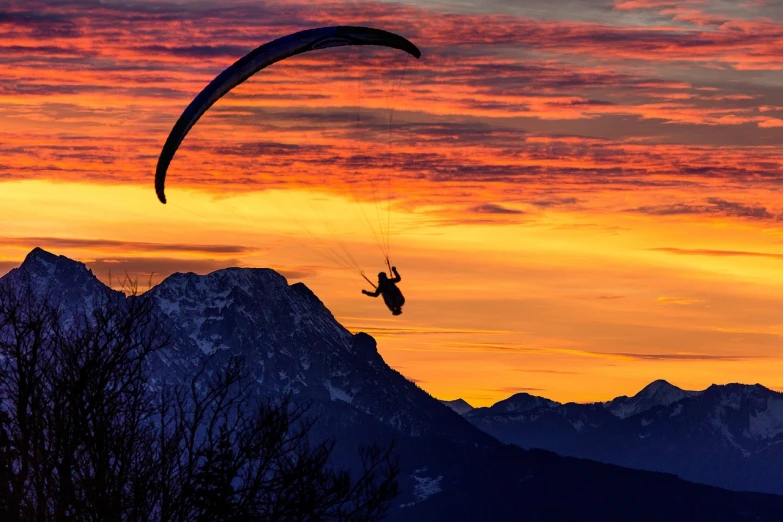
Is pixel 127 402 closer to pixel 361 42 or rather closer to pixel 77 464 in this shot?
pixel 77 464

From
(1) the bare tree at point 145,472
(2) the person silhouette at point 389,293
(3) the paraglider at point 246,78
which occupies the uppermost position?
(3) the paraglider at point 246,78

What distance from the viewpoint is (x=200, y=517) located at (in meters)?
28.7

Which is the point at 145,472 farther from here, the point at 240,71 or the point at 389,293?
the point at 240,71

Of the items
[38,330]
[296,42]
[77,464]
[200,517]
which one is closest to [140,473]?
[77,464]

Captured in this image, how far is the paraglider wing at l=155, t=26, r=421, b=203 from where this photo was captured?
3981 cm

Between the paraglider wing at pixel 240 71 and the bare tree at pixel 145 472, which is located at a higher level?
the paraglider wing at pixel 240 71

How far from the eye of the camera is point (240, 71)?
39.9 meters

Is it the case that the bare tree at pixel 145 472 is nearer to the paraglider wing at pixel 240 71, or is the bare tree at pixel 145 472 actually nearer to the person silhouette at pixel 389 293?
the person silhouette at pixel 389 293

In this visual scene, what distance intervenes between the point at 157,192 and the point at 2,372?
325 inches

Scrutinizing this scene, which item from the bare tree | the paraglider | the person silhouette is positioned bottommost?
the bare tree

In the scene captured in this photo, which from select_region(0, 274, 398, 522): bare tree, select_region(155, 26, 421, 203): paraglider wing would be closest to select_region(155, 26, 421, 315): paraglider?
select_region(155, 26, 421, 203): paraglider wing

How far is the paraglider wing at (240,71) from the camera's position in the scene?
3981 centimetres

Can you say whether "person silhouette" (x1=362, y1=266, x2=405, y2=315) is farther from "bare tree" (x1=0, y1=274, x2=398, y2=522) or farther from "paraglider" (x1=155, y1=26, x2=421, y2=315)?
"bare tree" (x1=0, y1=274, x2=398, y2=522)

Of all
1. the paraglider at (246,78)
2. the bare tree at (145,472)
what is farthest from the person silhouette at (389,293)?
the bare tree at (145,472)
